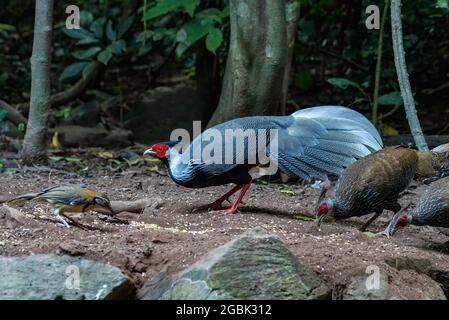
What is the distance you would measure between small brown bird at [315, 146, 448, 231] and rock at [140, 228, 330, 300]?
1301mm

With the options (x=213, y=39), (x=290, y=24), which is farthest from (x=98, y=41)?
(x=290, y=24)

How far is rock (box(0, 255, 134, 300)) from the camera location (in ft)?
12.2

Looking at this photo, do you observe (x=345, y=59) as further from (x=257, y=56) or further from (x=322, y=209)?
(x=322, y=209)

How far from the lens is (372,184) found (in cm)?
502

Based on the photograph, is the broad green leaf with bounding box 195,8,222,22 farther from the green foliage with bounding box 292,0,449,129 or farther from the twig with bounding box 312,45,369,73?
the twig with bounding box 312,45,369,73

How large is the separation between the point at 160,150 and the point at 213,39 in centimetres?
201

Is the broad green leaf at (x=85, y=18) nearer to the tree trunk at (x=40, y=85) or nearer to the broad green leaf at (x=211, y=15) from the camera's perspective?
the broad green leaf at (x=211, y=15)

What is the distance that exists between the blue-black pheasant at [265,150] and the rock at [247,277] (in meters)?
1.82

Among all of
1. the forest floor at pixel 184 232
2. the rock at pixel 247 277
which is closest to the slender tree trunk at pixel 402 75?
Answer: the forest floor at pixel 184 232

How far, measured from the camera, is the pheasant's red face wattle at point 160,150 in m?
5.73

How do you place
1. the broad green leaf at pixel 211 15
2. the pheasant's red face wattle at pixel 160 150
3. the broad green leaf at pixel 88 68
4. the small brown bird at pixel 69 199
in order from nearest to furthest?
Result: the small brown bird at pixel 69 199 → the pheasant's red face wattle at pixel 160 150 → the broad green leaf at pixel 211 15 → the broad green leaf at pixel 88 68

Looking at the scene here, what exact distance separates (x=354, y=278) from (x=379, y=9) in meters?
5.05

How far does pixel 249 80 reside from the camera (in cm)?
696

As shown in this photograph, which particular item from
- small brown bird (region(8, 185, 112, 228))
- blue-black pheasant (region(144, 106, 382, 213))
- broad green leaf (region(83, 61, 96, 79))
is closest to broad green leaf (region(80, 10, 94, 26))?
broad green leaf (region(83, 61, 96, 79))
